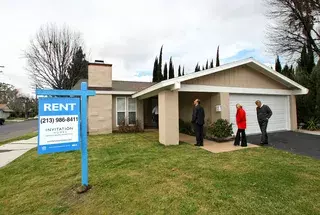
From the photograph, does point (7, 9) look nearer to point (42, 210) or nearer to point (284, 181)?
point (42, 210)

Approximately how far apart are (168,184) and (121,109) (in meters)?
9.25

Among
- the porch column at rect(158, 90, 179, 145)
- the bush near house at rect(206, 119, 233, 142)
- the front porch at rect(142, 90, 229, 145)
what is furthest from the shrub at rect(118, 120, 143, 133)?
the bush near house at rect(206, 119, 233, 142)

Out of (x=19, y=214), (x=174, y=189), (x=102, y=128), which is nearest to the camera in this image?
(x=19, y=214)

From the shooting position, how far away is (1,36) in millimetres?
14891

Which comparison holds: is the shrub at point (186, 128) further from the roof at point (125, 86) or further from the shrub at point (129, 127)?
the roof at point (125, 86)

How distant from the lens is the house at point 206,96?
800 centimetres

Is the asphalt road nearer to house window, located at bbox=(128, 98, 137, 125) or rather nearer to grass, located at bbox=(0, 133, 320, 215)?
house window, located at bbox=(128, 98, 137, 125)

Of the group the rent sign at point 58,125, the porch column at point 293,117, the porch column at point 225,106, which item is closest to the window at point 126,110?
the porch column at point 225,106

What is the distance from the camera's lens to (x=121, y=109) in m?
12.8

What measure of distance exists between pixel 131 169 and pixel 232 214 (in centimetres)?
282

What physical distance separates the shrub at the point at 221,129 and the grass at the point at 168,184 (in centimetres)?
223

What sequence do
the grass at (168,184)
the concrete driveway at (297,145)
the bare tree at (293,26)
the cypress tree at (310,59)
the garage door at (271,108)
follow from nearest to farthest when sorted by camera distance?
the grass at (168,184)
the concrete driveway at (297,145)
the garage door at (271,108)
the bare tree at (293,26)
the cypress tree at (310,59)

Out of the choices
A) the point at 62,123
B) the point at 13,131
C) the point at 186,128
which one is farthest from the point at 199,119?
the point at 13,131

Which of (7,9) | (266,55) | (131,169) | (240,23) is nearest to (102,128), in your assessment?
(131,169)
